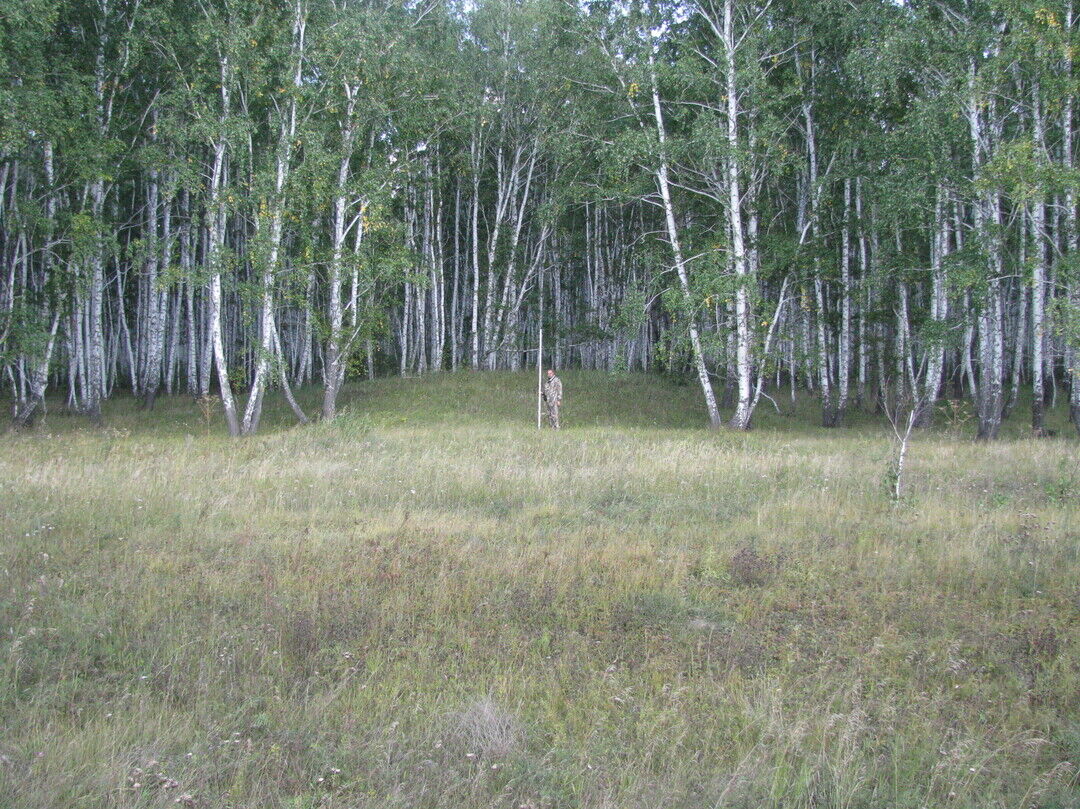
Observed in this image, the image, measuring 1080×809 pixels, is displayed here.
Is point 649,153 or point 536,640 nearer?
point 536,640

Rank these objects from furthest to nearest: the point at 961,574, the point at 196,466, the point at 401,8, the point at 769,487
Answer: the point at 401,8
the point at 196,466
the point at 769,487
the point at 961,574

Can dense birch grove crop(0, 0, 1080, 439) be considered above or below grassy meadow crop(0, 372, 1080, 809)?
above

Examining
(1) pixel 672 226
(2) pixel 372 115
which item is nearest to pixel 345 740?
(1) pixel 672 226

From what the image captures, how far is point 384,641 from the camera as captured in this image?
5422 mm

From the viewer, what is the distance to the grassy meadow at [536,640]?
12.4 ft

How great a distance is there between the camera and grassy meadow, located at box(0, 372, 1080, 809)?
3771 mm

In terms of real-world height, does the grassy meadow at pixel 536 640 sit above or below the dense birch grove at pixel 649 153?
below

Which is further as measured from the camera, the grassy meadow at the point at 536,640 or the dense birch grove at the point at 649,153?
the dense birch grove at the point at 649,153

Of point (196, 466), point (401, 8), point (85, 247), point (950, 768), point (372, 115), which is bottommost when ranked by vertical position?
point (950, 768)

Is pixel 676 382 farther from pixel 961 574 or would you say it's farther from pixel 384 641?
pixel 384 641

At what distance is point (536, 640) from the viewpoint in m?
5.45

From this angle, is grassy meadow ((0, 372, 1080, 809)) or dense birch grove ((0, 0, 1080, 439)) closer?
grassy meadow ((0, 372, 1080, 809))

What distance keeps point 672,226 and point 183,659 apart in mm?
16928

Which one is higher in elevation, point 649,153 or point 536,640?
point 649,153
